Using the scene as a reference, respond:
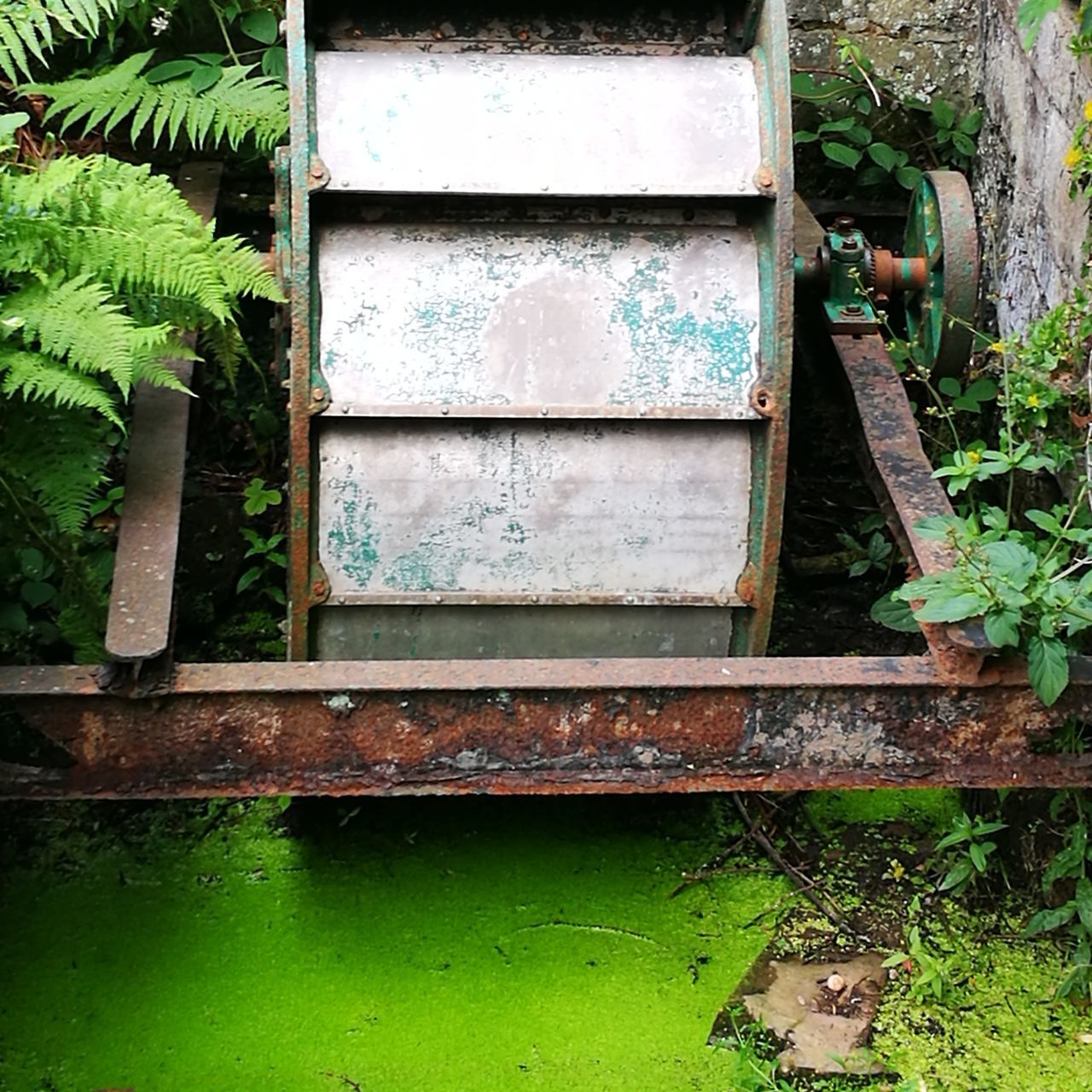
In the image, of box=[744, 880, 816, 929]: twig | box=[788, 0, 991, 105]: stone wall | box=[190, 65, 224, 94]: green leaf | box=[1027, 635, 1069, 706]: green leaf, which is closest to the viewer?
box=[1027, 635, 1069, 706]: green leaf

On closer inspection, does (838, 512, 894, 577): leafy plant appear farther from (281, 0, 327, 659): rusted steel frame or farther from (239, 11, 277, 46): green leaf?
(239, 11, 277, 46): green leaf

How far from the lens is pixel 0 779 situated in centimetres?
217

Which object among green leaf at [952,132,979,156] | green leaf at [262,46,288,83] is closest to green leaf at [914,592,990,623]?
green leaf at [952,132,979,156]

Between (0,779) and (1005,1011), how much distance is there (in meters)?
1.98

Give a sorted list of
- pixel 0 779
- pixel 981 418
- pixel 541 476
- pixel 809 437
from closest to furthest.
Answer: pixel 0 779 → pixel 541 476 → pixel 981 418 → pixel 809 437

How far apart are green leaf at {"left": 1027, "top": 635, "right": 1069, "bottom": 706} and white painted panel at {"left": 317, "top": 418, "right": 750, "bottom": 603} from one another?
2.42 feet

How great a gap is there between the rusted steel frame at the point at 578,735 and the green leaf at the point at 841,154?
2269 mm

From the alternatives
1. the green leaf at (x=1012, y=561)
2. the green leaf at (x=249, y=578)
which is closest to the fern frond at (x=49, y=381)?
the green leaf at (x=249, y=578)

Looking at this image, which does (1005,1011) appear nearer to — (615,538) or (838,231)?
(615,538)

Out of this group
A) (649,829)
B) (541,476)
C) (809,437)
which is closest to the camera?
(541,476)

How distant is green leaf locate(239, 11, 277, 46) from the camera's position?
3.78 m

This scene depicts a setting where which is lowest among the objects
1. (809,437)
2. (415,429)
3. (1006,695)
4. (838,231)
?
(809,437)

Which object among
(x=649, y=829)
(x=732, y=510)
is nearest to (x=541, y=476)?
(x=732, y=510)

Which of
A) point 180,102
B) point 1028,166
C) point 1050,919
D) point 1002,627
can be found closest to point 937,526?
point 1002,627
